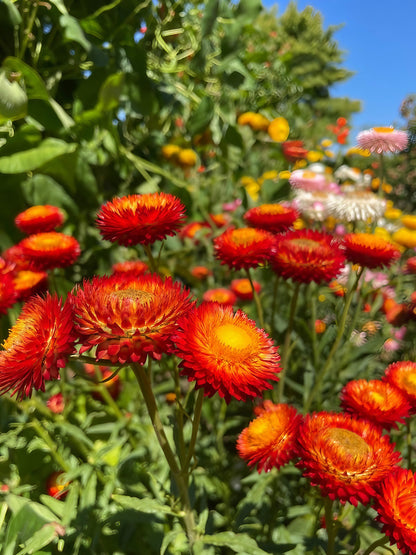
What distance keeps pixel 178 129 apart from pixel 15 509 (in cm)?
209

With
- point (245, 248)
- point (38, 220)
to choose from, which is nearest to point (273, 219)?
point (245, 248)

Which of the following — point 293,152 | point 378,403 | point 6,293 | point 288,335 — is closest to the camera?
point 378,403

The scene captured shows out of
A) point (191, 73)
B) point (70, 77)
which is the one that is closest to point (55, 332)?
point (70, 77)

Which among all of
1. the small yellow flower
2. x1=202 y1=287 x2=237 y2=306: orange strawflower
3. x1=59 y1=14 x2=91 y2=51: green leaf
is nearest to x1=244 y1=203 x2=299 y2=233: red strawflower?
x1=202 y1=287 x2=237 y2=306: orange strawflower

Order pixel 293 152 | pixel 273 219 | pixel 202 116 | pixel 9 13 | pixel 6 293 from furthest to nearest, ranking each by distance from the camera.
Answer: pixel 293 152
pixel 202 116
pixel 9 13
pixel 273 219
pixel 6 293

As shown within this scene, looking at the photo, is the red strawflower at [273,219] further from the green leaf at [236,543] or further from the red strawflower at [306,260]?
the green leaf at [236,543]

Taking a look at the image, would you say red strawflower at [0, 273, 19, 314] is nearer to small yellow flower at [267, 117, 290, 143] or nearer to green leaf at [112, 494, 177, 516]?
green leaf at [112, 494, 177, 516]

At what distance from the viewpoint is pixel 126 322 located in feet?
Answer: 1.82

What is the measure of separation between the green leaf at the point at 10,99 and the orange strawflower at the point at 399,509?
4.23 ft

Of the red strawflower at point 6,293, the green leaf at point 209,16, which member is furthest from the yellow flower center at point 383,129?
the red strawflower at point 6,293

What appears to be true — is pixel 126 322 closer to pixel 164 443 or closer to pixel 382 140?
pixel 164 443

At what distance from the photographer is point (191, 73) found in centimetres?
209

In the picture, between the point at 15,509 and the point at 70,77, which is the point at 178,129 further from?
the point at 15,509

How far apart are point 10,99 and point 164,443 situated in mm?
1056
